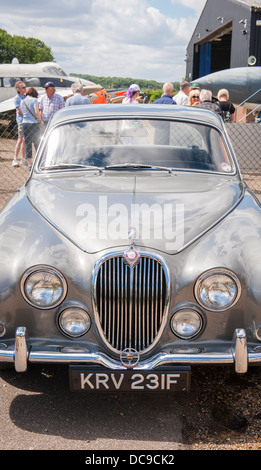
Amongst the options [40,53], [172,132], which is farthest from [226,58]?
[40,53]

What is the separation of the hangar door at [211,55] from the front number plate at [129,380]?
3389cm

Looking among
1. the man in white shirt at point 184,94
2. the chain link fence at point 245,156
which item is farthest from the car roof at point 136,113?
the chain link fence at point 245,156

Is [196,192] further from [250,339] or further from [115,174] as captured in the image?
[250,339]

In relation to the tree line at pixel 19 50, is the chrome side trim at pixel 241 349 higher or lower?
lower

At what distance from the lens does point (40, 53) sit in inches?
4171

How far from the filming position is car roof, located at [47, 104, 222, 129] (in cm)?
414

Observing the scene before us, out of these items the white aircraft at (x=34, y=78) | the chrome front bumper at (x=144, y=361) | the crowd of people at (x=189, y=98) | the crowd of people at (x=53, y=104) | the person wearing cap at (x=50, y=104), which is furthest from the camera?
the white aircraft at (x=34, y=78)

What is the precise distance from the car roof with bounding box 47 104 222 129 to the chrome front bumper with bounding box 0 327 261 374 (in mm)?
2137

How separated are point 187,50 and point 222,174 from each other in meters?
39.4

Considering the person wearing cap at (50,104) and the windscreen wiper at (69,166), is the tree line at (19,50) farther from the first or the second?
the windscreen wiper at (69,166)

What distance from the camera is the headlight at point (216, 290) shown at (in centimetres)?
264

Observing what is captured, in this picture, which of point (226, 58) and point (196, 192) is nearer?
point (196, 192)

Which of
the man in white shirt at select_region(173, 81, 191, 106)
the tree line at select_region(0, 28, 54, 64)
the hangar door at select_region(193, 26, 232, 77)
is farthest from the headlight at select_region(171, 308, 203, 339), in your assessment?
the tree line at select_region(0, 28, 54, 64)

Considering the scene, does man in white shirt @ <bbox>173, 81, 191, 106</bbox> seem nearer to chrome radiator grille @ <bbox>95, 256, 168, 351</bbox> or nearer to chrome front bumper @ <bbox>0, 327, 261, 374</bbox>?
chrome radiator grille @ <bbox>95, 256, 168, 351</bbox>
